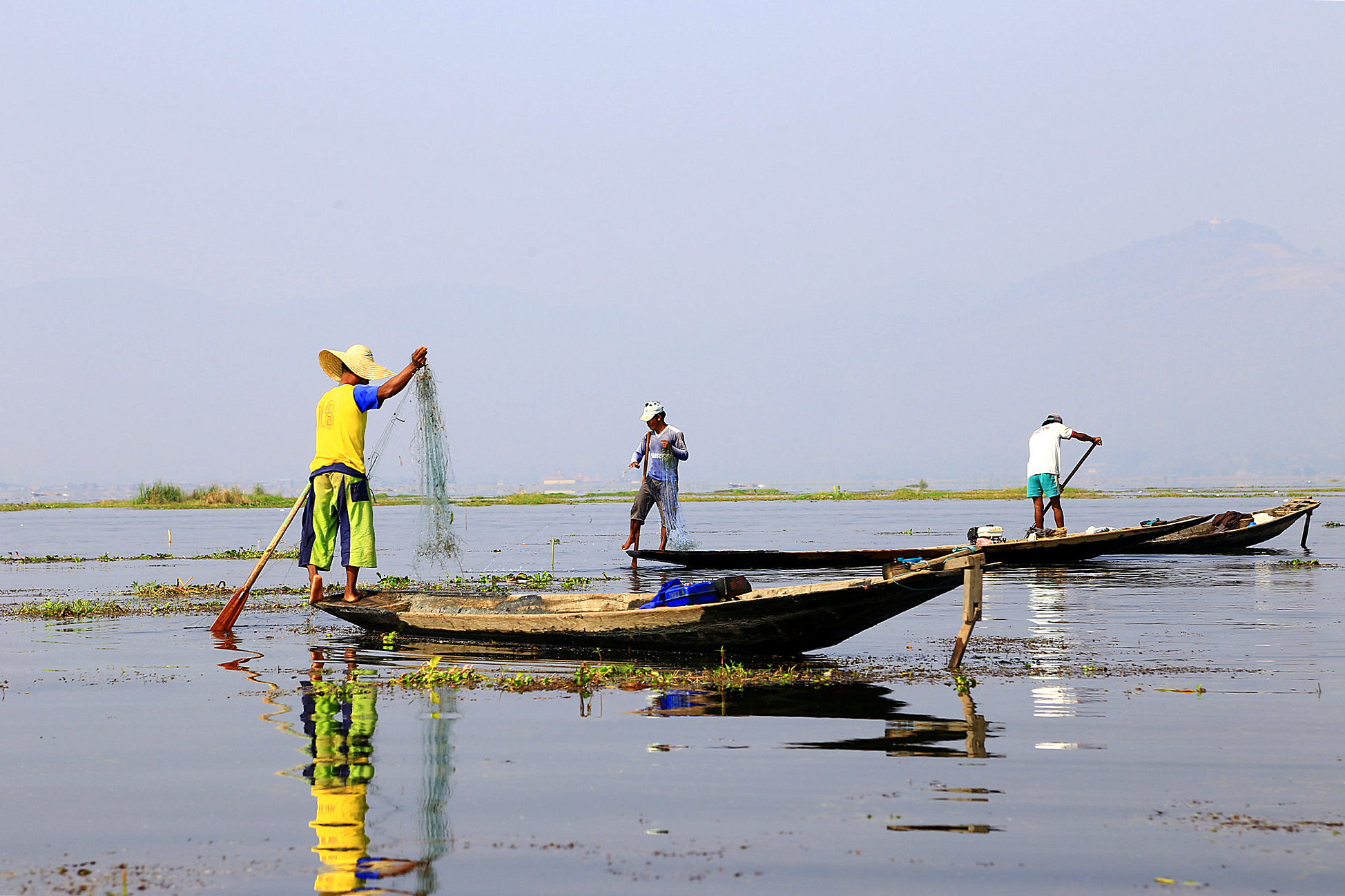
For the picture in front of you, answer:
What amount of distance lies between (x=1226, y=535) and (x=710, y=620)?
53.0ft

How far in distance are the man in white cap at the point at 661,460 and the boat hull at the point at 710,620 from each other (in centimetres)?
834

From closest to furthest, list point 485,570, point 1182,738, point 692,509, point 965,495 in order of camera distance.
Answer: point 1182,738 → point 485,570 → point 692,509 → point 965,495

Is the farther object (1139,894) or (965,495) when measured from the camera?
(965,495)

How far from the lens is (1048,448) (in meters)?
19.8

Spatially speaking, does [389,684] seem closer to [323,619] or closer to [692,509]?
[323,619]

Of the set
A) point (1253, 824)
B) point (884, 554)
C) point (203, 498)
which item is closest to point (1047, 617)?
point (884, 554)

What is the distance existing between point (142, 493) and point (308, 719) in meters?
56.8

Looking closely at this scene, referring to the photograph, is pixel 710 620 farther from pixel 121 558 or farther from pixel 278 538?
pixel 121 558

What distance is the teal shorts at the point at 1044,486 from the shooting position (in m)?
19.7

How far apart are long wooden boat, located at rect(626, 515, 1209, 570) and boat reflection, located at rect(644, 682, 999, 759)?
9264 millimetres

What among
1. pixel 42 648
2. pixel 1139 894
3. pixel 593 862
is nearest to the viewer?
pixel 1139 894

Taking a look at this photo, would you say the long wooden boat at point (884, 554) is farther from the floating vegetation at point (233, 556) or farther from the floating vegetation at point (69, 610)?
the floating vegetation at point (69, 610)

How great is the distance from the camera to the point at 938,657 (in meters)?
9.37

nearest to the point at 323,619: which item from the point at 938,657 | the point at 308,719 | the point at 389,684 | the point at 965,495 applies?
the point at 389,684
